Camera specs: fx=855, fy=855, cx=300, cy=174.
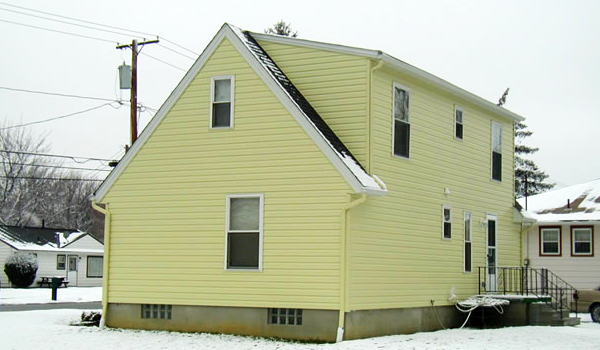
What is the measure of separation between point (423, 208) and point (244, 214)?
491cm

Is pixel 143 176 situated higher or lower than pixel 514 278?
higher

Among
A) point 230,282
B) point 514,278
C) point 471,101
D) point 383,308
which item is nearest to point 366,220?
point 383,308

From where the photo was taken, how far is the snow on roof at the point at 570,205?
33884 mm

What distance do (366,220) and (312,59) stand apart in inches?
163

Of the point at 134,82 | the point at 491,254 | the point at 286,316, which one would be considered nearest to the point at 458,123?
the point at 491,254

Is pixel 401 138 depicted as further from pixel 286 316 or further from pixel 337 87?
pixel 286 316

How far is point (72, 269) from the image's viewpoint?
59.3 metres

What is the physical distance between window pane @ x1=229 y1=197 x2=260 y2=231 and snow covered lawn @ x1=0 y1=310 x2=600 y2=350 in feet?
8.30

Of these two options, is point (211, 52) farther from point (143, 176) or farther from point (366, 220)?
point (366, 220)

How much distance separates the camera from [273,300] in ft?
62.5

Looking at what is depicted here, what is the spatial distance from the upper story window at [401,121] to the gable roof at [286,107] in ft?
6.37

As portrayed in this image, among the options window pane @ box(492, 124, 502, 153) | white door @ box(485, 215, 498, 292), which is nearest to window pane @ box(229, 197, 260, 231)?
white door @ box(485, 215, 498, 292)

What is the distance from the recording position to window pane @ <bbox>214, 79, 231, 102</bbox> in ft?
67.1

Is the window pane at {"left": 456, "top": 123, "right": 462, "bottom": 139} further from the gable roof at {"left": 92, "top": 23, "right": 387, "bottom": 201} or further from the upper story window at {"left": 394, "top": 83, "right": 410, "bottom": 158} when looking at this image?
the gable roof at {"left": 92, "top": 23, "right": 387, "bottom": 201}
